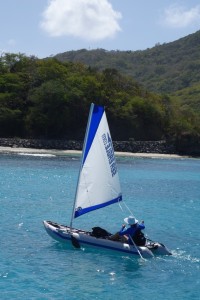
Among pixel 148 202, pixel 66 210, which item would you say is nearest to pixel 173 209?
pixel 148 202

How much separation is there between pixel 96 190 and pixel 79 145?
6351 centimetres

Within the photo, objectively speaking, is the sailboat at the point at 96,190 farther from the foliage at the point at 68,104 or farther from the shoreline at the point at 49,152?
the foliage at the point at 68,104

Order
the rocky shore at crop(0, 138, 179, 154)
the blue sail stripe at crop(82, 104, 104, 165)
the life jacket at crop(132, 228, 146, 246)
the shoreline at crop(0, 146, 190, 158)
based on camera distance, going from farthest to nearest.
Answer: the rocky shore at crop(0, 138, 179, 154), the shoreline at crop(0, 146, 190, 158), the blue sail stripe at crop(82, 104, 104, 165), the life jacket at crop(132, 228, 146, 246)

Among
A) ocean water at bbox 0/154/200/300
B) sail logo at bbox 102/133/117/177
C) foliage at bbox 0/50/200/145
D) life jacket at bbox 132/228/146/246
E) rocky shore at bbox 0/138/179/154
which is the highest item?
foliage at bbox 0/50/200/145

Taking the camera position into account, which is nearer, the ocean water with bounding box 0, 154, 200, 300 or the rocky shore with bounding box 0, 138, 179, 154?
Answer: the ocean water with bounding box 0, 154, 200, 300

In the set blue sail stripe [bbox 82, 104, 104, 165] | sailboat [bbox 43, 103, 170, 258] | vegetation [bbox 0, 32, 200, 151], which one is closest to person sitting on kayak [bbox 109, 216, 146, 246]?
sailboat [bbox 43, 103, 170, 258]

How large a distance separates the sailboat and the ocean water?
360mm

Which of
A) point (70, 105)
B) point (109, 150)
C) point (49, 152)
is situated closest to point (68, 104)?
point (70, 105)

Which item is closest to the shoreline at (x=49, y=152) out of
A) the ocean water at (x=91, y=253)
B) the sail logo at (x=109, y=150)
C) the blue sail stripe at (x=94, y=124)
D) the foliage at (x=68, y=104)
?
the foliage at (x=68, y=104)

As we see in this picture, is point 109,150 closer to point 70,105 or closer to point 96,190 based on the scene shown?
point 96,190

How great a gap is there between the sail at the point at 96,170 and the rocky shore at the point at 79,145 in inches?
2380

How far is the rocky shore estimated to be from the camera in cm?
7944

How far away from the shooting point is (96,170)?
19344 millimetres

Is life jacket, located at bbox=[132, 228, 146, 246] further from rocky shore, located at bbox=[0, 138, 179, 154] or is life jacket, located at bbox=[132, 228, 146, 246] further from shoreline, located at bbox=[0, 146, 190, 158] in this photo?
rocky shore, located at bbox=[0, 138, 179, 154]
